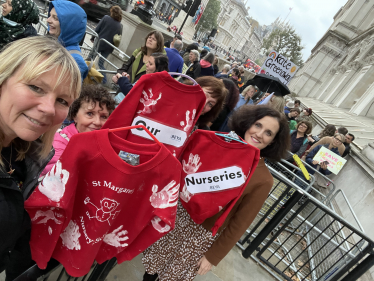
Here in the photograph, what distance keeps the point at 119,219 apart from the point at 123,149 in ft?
1.60

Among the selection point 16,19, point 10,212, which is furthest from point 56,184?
point 16,19

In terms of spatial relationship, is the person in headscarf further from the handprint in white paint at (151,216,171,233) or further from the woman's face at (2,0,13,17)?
the handprint in white paint at (151,216,171,233)

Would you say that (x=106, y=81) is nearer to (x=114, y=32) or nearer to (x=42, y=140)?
(x=114, y=32)

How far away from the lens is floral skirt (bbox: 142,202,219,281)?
6.20 feet

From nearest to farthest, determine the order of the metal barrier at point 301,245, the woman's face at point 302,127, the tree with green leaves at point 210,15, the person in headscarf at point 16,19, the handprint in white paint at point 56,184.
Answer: the handprint in white paint at point 56,184, the person in headscarf at point 16,19, the metal barrier at point 301,245, the woman's face at point 302,127, the tree with green leaves at point 210,15

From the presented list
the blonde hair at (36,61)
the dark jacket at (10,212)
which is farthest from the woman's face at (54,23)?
the dark jacket at (10,212)

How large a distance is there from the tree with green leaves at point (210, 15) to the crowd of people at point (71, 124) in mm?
69801

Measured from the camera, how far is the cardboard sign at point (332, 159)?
193 inches

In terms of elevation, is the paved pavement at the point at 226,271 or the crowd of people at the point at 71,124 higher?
the crowd of people at the point at 71,124

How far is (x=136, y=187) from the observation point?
118cm

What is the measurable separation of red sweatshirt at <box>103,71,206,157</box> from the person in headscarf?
7.13 feet

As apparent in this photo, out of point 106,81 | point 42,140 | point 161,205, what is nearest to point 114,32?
point 106,81

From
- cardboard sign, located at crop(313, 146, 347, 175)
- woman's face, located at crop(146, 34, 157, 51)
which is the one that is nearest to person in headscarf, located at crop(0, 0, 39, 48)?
woman's face, located at crop(146, 34, 157, 51)

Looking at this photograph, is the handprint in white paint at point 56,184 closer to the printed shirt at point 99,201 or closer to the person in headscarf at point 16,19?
the printed shirt at point 99,201
